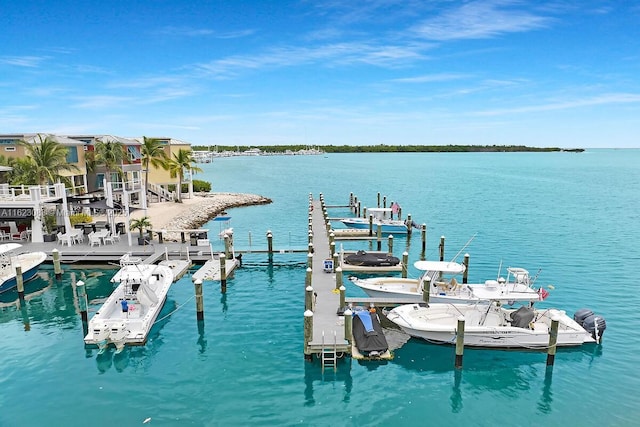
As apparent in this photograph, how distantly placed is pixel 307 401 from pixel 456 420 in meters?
5.33

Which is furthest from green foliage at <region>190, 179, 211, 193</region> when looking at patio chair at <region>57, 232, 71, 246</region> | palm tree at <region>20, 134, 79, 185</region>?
patio chair at <region>57, 232, 71, 246</region>

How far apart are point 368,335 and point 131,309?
11672mm

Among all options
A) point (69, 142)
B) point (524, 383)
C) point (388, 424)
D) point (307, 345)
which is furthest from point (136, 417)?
point (69, 142)

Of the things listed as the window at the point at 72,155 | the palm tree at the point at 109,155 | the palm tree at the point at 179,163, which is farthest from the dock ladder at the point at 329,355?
the palm tree at the point at 179,163

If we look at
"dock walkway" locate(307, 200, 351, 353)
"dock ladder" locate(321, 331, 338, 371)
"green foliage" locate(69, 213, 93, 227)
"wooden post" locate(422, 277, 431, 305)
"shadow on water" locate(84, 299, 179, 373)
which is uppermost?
"green foliage" locate(69, 213, 93, 227)

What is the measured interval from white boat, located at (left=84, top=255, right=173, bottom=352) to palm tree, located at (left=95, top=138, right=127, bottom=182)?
2486 cm

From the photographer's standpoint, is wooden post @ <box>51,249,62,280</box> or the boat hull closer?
the boat hull

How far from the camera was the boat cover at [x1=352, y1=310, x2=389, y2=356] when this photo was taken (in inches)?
745

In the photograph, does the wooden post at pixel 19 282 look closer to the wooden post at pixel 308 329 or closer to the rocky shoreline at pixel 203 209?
the rocky shoreline at pixel 203 209

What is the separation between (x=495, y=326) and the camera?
2031 centimetres

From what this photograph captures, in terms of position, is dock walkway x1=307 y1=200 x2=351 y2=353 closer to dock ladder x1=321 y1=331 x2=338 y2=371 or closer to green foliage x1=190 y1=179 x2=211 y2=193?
dock ladder x1=321 y1=331 x2=338 y2=371

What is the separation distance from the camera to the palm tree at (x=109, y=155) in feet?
148

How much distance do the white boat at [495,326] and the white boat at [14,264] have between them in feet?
73.6

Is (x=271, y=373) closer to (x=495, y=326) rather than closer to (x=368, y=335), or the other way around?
(x=368, y=335)
